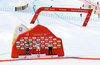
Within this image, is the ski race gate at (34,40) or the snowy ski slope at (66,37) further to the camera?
the ski race gate at (34,40)

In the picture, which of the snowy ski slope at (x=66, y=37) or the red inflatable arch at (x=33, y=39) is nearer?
the snowy ski slope at (x=66, y=37)

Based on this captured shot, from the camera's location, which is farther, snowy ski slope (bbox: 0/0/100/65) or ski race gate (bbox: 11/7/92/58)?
ski race gate (bbox: 11/7/92/58)

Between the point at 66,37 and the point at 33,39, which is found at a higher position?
the point at 66,37

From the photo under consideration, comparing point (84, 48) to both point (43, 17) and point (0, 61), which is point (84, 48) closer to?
point (0, 61)

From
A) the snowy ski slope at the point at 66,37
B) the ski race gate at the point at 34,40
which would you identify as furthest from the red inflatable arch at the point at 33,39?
the snowy ski slope at the point at 66,37

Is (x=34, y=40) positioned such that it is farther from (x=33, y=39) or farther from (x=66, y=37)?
(x=66, y=37)

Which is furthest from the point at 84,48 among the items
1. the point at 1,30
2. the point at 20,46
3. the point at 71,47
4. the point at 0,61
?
the point at 1,30

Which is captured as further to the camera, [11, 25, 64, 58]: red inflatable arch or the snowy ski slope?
[11, 25, 64, 58]: red inflatable arch

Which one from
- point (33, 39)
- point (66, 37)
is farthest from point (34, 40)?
point (66, 37)

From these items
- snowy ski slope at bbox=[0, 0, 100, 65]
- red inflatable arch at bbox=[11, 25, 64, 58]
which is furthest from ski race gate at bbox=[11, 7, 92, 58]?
snowy ski slope at bbox=[0, 0, 100, 65]

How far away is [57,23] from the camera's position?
19281 mm

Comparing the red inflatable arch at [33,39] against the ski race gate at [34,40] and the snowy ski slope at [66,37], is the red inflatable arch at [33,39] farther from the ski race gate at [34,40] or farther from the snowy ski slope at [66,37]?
the snowy ski slope at [66,37]

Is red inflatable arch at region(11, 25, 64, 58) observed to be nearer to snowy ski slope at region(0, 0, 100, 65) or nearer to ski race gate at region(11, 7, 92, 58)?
ski race gate at region(11, 7, 92, 58)

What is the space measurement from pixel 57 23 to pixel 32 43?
940cm
